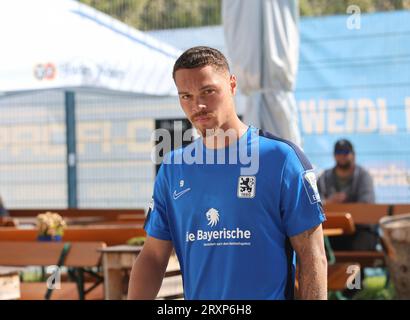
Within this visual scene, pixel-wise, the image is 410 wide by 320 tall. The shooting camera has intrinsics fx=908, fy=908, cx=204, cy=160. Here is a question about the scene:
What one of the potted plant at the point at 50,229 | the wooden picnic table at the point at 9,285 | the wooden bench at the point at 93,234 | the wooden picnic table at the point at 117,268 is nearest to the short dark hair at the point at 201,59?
the wooden picnic table at the point at 117,268

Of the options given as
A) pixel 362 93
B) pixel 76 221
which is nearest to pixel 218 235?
pixel 76 221

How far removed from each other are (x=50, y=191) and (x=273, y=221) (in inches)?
412

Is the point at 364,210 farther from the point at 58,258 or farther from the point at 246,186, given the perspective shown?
the point at 246,186

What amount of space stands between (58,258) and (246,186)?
507 centimetres

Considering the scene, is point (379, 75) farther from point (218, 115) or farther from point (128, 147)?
point (218, 115)

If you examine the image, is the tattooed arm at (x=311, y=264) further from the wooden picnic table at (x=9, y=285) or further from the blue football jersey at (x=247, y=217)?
the wooden picnic table at (x=9, y=285)

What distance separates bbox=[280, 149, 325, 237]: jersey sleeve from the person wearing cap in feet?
23.9

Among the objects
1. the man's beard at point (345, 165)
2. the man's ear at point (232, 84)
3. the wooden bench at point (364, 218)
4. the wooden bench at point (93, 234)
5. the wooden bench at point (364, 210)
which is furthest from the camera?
the man's beard at point (345, 165)

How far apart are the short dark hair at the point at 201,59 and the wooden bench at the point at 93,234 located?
5.14 meters

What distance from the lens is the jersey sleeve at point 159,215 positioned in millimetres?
2836

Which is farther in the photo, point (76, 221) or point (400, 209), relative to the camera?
point (76, 221)

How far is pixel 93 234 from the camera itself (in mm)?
8094
